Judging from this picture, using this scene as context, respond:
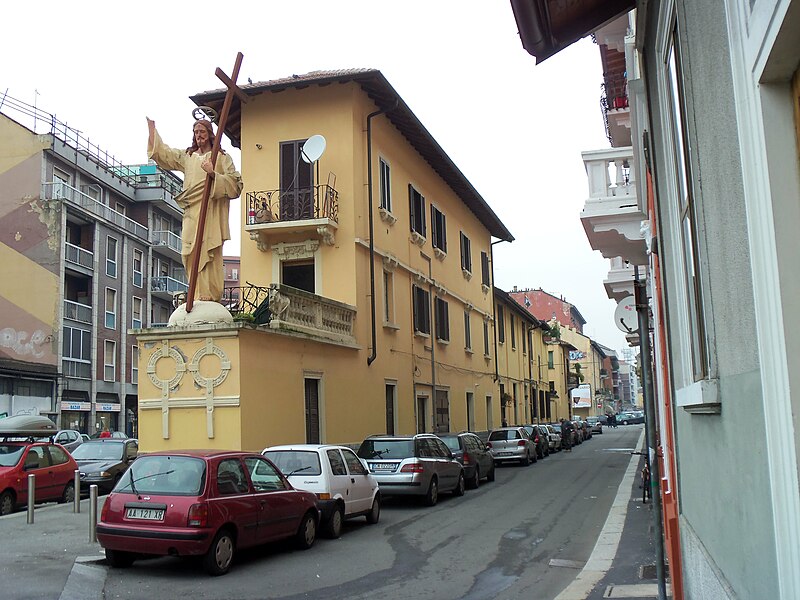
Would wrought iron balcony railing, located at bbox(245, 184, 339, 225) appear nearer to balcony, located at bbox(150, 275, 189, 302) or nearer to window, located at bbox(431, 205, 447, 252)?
window, located at bbox(431, 205, 447, 252)

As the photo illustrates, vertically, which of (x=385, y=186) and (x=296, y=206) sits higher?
(x=385, y=186)

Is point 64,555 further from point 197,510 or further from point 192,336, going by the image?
point 192,336

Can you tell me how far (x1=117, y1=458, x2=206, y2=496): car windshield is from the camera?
10.3 meters

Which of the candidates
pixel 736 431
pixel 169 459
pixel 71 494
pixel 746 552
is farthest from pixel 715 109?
pixel 71 494

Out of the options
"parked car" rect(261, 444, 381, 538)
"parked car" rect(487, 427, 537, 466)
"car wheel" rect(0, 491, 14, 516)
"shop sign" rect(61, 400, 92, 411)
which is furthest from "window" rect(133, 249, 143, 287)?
"parked car" rect(261, 444, 381, 538)

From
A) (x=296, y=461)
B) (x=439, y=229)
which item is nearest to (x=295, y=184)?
(x=439, y=229)

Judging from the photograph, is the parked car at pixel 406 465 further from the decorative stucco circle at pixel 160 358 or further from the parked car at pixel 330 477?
the decorative stucco circle at pixel 160 358

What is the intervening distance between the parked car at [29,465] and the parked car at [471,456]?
9707mm

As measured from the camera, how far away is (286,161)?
23.3 m

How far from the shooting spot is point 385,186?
25.1 meters

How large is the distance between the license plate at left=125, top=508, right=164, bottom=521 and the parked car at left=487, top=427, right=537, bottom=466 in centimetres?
2118

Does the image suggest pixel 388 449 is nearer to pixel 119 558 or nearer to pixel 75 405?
pixel 119 558

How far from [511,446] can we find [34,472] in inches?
700

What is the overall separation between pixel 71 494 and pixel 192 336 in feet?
19.1
